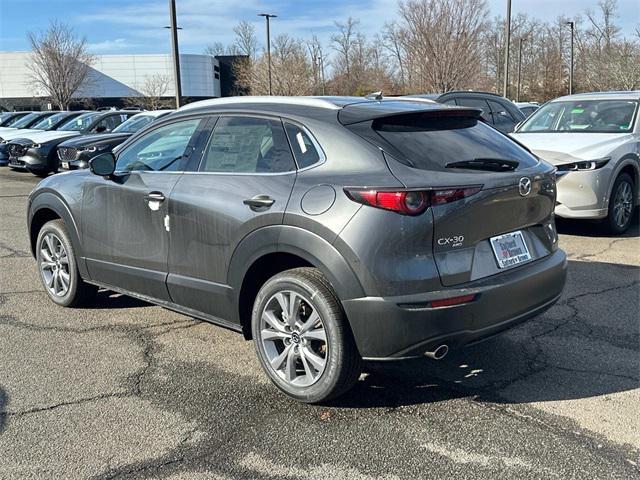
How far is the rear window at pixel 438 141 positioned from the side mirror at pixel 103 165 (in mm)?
2112

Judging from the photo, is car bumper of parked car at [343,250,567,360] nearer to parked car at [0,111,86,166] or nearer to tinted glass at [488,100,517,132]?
tinted glass at [488,100,517,132]

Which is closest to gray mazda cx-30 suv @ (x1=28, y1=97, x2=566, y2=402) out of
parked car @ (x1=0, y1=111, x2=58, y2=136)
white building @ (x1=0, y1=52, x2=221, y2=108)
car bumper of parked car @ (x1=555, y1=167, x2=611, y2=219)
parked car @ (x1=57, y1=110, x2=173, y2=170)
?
car bumper of parked car @ (x1=555, y1=167, x2=611, y2=219)

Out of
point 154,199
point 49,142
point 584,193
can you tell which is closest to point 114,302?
point 154,199

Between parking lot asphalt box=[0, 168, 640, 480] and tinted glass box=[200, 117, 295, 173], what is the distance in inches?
51.4

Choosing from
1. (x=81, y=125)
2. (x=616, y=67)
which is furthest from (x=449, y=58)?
(x=81, y=125)

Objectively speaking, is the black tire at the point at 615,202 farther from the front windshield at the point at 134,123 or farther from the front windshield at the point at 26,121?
the front windshield at the point at 26,121

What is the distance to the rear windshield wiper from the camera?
343cm

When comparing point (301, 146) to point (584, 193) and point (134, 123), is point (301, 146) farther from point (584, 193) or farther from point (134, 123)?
point (134, 123)

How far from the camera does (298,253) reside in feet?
11.1

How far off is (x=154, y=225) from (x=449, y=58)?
29.3 metres

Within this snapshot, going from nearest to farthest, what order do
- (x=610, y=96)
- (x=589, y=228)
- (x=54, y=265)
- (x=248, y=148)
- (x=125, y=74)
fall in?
(x=248, y=148) < (x=54, y=265) < (x=589, y=228) < (x=610, y=96) < (x=125, y=74)

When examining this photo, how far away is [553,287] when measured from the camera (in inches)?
148

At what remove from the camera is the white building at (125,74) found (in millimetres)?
78312

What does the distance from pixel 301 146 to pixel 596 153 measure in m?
5.07
